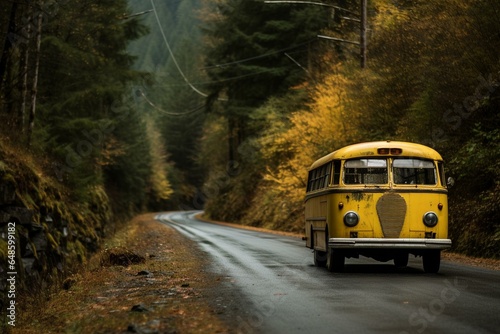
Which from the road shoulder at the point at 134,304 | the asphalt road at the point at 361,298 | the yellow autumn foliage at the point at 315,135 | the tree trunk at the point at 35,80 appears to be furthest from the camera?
the yellow autumn foliage at the point at 315,135

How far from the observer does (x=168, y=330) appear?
8125 millimetres

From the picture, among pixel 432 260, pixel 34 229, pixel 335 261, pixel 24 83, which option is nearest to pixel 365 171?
pixel 335 261

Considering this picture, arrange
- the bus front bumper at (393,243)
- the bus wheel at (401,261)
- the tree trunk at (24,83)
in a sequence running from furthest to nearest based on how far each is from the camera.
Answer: the tree trunk at (24,83)
the bus wheel at (401,261)
the bus front bumper at (393,243)

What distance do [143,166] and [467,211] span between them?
50.0 m

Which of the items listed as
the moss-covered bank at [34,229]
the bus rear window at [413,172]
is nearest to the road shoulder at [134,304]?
the moss-covered bank at [34,229]

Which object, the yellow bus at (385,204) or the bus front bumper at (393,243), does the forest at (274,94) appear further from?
the bus front bumper at (393,243)

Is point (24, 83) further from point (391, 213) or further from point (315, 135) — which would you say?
point (315, 135)

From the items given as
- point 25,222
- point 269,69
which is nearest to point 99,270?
point 25,222

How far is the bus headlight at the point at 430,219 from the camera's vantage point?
45.8 feet

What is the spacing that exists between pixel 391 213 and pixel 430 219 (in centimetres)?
81

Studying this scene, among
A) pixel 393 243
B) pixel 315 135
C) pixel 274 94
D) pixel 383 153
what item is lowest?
pixel 393 243

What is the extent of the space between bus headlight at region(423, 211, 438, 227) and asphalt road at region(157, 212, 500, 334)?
3.41ft

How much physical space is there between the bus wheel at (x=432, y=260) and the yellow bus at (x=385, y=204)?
2cm

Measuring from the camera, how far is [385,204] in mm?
14039
